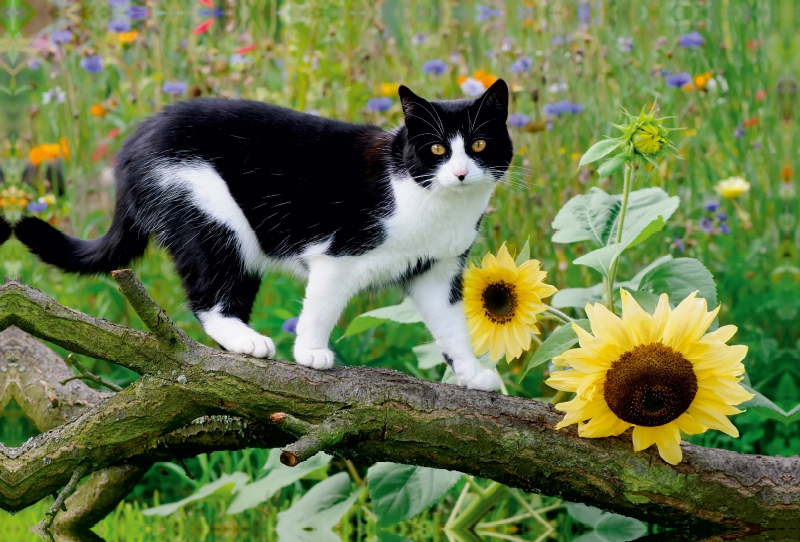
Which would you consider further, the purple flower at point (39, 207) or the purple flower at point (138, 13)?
the purple flower at point (138, 13)

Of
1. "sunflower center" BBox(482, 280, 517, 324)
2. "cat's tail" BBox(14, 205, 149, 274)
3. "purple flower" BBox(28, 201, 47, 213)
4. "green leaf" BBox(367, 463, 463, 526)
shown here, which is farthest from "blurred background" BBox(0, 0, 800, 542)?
"sunflower center" BBox(482, 280, 517, 324)

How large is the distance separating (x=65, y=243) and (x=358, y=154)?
0.80 m

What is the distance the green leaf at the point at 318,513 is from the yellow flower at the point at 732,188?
1758mm

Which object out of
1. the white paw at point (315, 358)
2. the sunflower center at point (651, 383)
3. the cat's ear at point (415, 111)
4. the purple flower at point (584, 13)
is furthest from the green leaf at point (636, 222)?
the purple flower at point (584, 13)

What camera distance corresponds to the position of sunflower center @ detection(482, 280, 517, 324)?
196 cm

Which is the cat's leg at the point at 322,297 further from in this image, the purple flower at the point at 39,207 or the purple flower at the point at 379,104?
the purple flower at the point at 39,207

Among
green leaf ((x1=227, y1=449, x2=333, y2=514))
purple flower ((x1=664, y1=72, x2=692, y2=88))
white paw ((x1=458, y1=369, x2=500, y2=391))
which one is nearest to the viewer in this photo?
white paw ((x1=458, y1=369, x2=500, y2=391))

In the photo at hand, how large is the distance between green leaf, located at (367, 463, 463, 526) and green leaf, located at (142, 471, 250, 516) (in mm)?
474

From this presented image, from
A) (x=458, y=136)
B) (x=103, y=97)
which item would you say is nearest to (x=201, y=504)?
(x=458, y=136)

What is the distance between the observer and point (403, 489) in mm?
2090

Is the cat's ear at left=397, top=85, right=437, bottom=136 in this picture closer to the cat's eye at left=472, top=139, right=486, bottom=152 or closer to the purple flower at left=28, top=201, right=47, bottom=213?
the cat's eye at left=472, top=139, right=486, bottom=152

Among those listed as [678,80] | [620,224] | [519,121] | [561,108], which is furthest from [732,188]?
[620,224]

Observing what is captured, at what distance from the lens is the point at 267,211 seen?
209cm

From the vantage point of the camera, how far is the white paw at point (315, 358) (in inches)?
75.0
